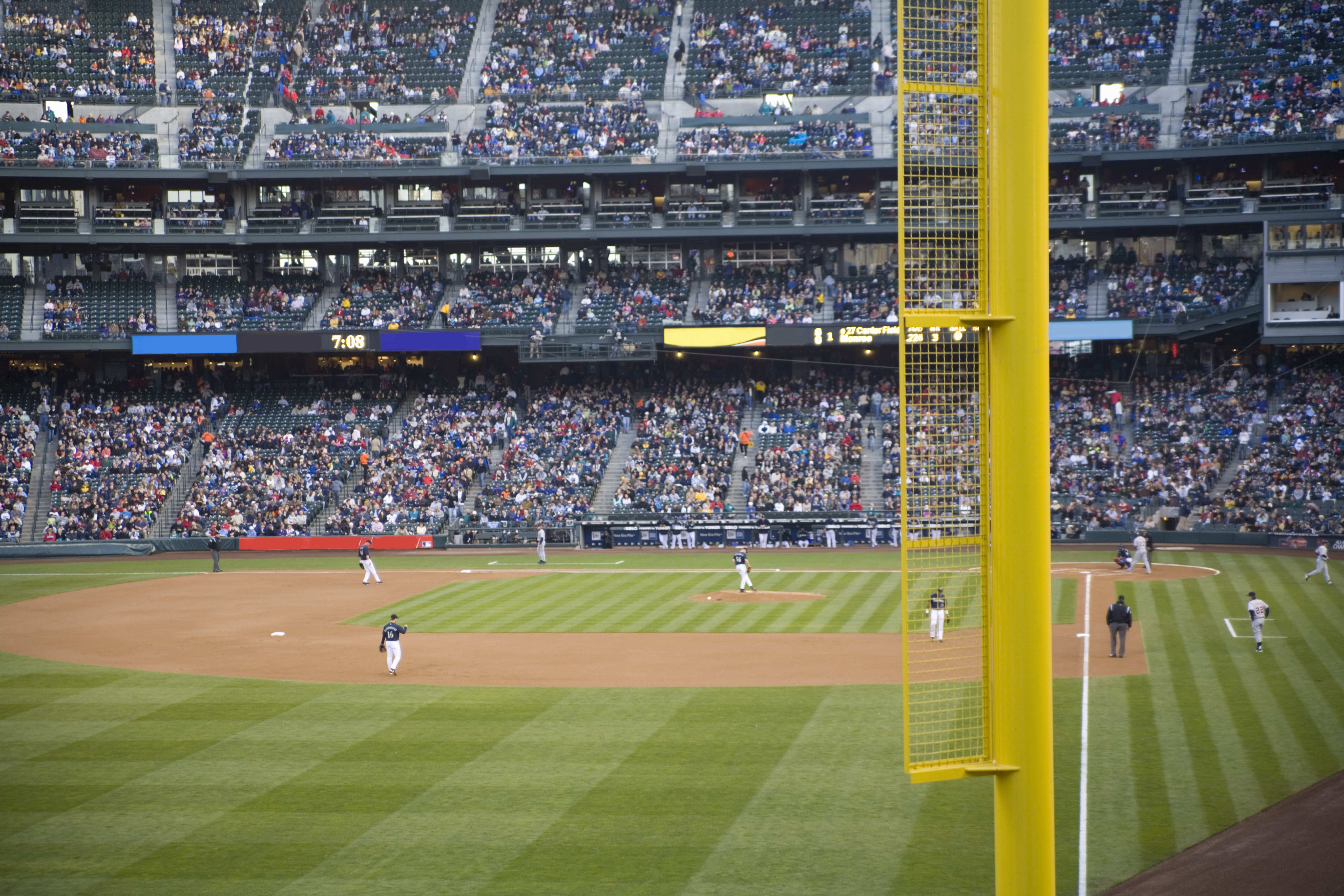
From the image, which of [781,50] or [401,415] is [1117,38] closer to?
[781,50]

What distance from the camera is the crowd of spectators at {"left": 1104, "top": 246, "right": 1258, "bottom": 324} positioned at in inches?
1957

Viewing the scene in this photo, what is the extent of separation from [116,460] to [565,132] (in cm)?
2534

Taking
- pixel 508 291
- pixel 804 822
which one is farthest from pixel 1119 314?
pixel 804 822

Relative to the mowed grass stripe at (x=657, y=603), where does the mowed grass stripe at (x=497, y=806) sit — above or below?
below

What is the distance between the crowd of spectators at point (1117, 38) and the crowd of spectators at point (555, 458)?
86.9 feet

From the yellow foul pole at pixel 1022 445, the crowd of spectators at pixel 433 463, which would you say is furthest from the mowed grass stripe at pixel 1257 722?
the crowd of spectators at pixel 433 463

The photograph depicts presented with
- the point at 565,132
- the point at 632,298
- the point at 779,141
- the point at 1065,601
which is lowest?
the point at 1065,601

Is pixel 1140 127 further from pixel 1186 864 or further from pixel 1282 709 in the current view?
pixel 1186 864

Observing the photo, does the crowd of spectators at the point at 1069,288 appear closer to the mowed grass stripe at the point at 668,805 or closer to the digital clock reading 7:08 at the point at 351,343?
the digital clock reading 7:08 at the point at 351,343

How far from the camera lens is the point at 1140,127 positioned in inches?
2072

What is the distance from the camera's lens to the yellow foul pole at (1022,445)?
4.50 metres

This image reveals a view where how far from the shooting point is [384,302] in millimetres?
55938

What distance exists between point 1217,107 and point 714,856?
49.4 metres

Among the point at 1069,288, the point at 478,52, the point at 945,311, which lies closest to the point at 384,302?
the point at 478,52
